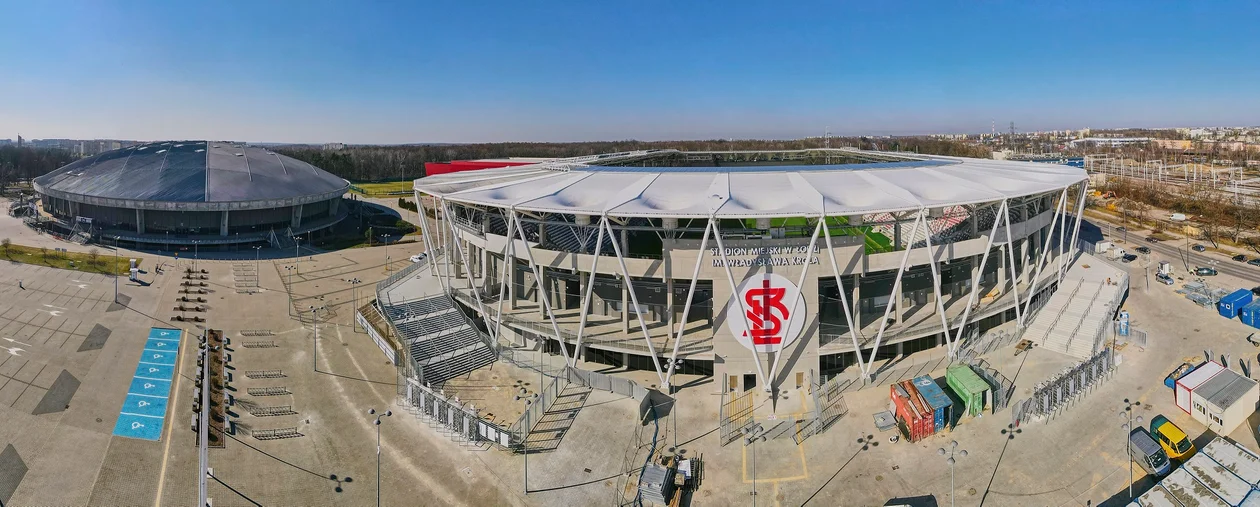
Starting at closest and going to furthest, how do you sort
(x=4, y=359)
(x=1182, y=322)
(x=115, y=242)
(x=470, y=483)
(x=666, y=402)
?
1. (x=470, y=483)
2. (x=666, y=402)
3. (x=4, y=359)
4. (x=1182, y=322)
5. (x=115, y=242)

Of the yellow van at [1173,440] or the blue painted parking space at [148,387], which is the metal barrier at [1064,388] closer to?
the yellow van at [1173,440]

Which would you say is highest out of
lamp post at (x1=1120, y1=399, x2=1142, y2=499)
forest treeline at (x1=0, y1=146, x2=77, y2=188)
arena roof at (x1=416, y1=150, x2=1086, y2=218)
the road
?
forest treeline at (x1=0, y1=146, x2=77, y2=188)

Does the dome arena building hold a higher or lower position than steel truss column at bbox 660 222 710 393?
higher

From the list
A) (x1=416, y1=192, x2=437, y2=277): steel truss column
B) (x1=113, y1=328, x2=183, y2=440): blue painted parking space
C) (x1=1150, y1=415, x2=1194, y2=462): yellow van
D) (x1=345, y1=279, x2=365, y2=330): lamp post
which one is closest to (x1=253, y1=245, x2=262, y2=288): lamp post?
(x1=345, y1=279, x2=365, y2=330): lamp post

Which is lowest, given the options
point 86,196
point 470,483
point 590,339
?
point 470,483

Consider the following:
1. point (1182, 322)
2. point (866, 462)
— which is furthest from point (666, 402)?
point (1182, 322)

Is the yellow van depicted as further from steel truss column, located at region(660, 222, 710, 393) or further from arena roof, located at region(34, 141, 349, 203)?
arena roof, located at region(34, 141, 349, 203)

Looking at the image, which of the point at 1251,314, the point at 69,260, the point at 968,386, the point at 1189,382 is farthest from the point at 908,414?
the point at 69,260

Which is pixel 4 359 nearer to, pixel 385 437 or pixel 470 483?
pixel 385 437
